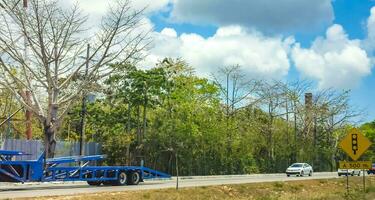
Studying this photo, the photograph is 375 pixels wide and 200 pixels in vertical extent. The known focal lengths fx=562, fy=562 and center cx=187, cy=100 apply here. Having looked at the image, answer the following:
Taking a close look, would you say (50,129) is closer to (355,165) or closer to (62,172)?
(62,172)

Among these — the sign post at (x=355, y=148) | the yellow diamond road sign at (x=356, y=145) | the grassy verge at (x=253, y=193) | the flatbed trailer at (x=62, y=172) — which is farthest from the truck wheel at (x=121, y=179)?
the yellow diamond road sign at (x=356, y=145)

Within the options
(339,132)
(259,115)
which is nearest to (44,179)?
(259,115)

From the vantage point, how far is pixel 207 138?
2108 inches

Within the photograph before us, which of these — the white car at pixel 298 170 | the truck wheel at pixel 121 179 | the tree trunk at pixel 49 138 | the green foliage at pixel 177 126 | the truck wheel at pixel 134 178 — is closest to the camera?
the tree trunk at pixel 49 138

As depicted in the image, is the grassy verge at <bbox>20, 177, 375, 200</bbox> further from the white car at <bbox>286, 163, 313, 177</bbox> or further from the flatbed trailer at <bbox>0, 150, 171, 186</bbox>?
the white car at <bbox>286, 163, 313, 177</bbox>

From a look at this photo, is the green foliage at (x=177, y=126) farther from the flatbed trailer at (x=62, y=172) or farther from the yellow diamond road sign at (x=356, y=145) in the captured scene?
the yellow diamond road sign at (x=356, y=145)

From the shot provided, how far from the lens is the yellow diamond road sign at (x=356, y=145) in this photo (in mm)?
26344

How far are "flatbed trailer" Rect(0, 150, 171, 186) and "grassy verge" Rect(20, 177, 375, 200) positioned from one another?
12.9 ft

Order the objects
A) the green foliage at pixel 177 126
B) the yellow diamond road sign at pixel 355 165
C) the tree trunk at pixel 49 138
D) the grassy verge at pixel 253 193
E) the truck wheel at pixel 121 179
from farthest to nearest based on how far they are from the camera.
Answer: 1. the green foliage at pixel 177 126
2. the truck wheel at pixel 121 179
3. the tree trunk at pixel 49 138
4. the yellow diamond road sign at pixel 355 165
5. the grassy verge at pixel 253 193

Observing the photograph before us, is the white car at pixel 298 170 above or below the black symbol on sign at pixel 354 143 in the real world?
below

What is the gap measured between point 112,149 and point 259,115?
82.8 feet

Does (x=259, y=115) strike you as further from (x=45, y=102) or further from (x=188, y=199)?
(x=188, y=199)

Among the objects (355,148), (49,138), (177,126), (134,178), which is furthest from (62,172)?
(177,126)

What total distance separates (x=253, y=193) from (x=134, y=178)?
658 cm
